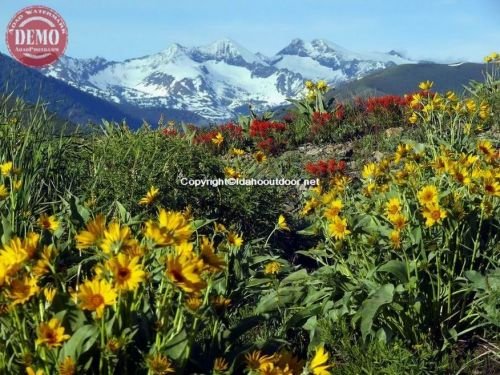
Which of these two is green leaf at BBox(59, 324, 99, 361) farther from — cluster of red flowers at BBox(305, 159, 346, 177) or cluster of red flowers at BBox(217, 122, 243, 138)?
cluster of red flowers at BBox(217, 122, 243, 138)

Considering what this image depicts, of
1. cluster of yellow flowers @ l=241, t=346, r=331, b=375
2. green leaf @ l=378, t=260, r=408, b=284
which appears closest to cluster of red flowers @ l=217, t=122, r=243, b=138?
green leaf @ l=378, t=260, r=408, b=284

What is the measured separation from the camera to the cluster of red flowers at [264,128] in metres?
10.1

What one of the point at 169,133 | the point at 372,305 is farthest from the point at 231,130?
the point at 372,305

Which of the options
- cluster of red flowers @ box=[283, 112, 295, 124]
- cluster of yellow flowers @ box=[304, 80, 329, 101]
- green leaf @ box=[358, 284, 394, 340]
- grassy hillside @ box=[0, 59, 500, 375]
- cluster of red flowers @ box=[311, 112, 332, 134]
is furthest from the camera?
cluster of red flowers @ box=[283, 112, 295, 124]

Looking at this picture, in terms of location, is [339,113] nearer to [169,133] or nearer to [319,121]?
[319,121]

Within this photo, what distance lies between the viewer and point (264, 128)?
1012 cm

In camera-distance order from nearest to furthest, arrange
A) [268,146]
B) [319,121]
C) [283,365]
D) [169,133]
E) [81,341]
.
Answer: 1. [81,341]
2. [283,365]
3. [169,133]
4. [268,146]
5. [319,121]

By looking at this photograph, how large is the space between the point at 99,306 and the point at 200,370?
0.60 metres

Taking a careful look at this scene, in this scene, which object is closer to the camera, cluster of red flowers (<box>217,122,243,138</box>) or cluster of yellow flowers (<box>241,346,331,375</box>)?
cluster of yellow flowers (<box>241,346,331,375</box>)

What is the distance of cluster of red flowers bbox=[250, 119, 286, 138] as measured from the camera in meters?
10.1

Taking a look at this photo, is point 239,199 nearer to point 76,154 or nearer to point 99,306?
point 76,154

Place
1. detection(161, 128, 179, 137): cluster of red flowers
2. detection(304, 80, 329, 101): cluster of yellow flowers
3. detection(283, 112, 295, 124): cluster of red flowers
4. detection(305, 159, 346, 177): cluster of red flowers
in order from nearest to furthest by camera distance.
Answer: detection(161, 128, 179, 137): cluster of red flowers, detection(305, 159, 346, 177): cluster of red flowers, detection(304, 80, 329, 101): cluster of yellow flowers, detection(283, 112, 295, 124): cluster of red flowers

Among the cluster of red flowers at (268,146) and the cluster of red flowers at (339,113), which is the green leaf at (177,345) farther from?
the cluster of red flowers at (339,113)

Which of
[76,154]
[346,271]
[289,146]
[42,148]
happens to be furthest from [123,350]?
[289,146]
